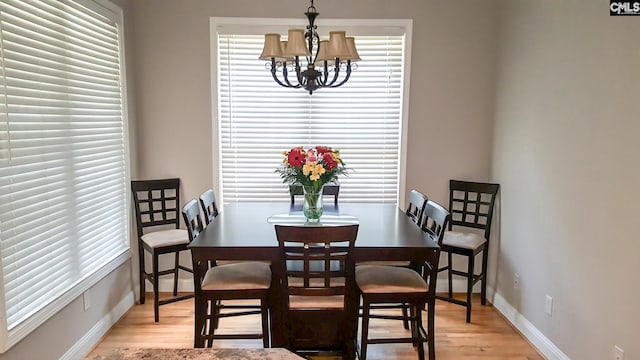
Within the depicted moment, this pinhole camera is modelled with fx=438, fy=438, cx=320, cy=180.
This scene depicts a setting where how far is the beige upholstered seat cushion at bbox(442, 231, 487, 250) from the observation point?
11.2 ft

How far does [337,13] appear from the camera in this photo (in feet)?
12.3

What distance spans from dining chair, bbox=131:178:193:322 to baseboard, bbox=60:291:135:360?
16cm

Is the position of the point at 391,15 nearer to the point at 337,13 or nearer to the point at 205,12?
the point at 337,13

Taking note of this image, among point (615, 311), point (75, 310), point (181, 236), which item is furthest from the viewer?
point (181, 236)

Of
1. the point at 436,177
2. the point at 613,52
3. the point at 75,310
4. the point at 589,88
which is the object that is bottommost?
the point at 75,310

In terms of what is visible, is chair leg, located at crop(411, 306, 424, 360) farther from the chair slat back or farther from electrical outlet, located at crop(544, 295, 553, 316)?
electrical outlet, located at crop(544, 295, 553, 316)

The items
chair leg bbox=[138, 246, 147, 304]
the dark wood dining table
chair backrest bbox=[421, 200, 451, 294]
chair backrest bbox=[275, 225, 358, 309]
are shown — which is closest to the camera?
chair backrest bbox=[275, 225, 358, 309]

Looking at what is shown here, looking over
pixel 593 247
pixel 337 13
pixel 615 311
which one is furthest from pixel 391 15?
pixel 615 311

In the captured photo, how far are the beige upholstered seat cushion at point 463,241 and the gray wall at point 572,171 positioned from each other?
0.27m

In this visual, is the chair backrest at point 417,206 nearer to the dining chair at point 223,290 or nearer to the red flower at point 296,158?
the red flower at point 296,158

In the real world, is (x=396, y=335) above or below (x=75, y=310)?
below

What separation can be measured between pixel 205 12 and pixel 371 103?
5.32ft

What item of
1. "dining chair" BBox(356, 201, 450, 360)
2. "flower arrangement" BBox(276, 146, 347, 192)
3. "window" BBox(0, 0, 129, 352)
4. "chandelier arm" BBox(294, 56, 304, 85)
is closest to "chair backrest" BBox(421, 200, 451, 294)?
"dining chair" BBox(356, 201, 450, 360)

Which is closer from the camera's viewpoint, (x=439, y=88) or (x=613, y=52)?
(x=613, y=52)
